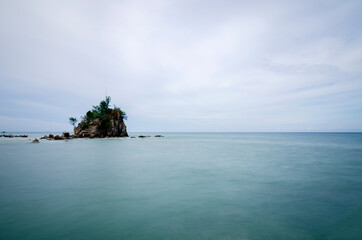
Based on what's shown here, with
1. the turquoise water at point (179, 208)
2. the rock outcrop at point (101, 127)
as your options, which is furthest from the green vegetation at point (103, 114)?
the turquoise water at point (179, 208)

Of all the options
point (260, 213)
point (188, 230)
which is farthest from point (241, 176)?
point (188, 230)

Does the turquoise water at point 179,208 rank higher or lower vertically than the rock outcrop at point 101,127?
lower

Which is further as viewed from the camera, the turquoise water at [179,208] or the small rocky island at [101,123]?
the small rocky island at [101,123]

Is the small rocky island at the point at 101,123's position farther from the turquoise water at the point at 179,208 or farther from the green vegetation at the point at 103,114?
the turquoise water at the point at 179,208

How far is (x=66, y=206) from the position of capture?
8555mm

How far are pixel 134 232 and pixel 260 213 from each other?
5292 millimetres

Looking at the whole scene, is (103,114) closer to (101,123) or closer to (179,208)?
(101,123)

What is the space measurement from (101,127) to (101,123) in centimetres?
197

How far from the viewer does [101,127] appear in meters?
85.6

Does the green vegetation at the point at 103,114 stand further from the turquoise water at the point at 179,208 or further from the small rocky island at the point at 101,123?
the turquoise water at the point at 179,208

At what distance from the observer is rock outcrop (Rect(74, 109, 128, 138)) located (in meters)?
83.4

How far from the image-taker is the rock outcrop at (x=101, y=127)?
274 ft

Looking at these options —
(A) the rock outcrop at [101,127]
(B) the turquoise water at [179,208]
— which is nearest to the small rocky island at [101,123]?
(A) the rock outcrop at [101,127]

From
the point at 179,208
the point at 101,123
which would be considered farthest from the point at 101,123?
the point at 179,208
